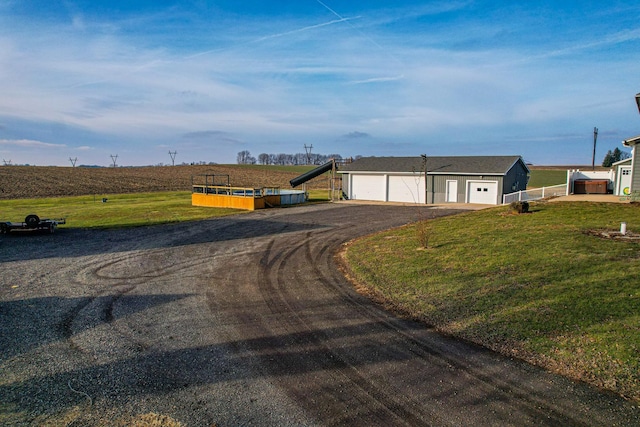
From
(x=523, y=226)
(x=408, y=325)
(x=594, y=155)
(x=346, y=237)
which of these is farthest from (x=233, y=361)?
(x=594, y=155)

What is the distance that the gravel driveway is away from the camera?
4430mm

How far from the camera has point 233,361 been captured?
5.71m

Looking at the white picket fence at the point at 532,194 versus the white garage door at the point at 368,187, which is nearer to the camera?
the white picket fence at the point at 532,194

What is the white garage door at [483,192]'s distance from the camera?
31248 mm

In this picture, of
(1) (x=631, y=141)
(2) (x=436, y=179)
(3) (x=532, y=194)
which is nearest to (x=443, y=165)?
(2) (x=436, y=179)

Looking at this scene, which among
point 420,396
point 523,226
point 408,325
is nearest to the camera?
point 420,396

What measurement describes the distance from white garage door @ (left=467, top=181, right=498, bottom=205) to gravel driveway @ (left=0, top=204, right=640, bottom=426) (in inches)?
972

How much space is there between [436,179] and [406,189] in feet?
9.51

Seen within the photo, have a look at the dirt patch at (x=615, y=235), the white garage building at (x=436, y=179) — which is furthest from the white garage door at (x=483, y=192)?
the dirt patch at (x=615, y=235)

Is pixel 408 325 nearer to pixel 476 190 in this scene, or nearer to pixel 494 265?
pixel 494 265

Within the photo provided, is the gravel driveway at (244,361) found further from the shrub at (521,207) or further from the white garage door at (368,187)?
the white garage door at (368,187)

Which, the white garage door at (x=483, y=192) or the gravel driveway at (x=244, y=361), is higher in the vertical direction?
the white garage door at (x=483, y=192)

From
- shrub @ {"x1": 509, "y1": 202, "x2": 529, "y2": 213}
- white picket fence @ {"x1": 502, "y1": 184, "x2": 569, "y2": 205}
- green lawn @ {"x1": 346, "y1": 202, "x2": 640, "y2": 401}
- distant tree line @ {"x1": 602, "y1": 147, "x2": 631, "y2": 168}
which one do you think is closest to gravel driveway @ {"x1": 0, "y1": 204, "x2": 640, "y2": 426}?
green lawn @ {"x1": 346, "y1": 202, "x2": 640, "y2": 401}

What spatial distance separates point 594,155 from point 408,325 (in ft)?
207
